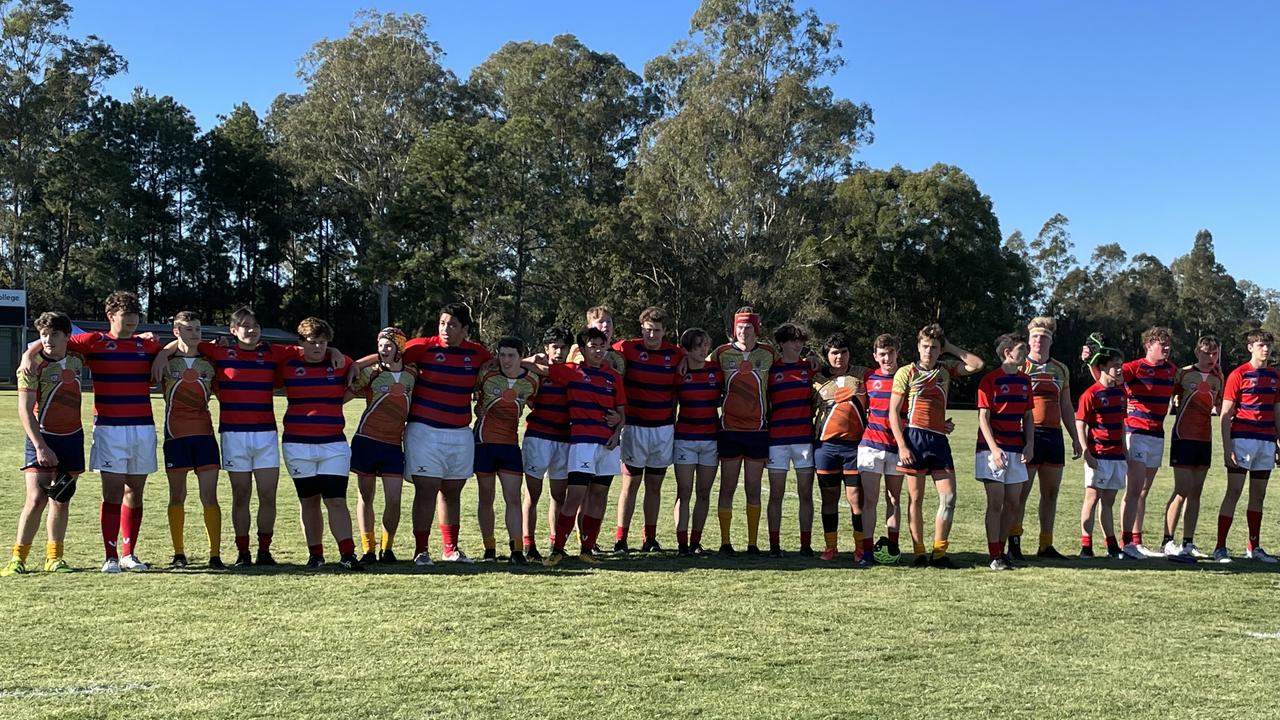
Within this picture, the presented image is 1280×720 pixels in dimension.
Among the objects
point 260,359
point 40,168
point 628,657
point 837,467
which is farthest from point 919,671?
point 40,168

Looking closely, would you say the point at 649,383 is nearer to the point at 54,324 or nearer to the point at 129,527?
the point at 129,527

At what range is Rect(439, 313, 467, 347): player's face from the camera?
727 centimetres

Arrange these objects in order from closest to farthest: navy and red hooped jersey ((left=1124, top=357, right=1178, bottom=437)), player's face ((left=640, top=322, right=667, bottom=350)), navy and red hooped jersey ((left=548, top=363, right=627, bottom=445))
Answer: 1. navy and red hooped jersey ((left=548, top=363, right=627, bottom=445))
2. player's face ((left=640, top=322, right=667, bottom=350))
3. navy and red hooped jersey ((left=1124, top=357, right=1178, bottom=437))

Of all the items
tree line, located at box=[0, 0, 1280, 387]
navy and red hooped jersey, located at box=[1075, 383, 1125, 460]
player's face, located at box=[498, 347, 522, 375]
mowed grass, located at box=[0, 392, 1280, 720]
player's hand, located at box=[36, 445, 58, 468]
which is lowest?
mowed grass, located at box=[0, 392, 1280, 720]

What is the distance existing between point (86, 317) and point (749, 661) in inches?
2076

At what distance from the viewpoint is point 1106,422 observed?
8164 millimetres

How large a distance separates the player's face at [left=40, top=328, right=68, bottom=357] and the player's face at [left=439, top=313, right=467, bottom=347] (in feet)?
7.56

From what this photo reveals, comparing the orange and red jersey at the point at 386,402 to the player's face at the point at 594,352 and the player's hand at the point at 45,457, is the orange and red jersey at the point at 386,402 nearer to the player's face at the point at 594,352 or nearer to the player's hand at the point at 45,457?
the player's face at the point at 594,352

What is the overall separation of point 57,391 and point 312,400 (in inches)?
61.5

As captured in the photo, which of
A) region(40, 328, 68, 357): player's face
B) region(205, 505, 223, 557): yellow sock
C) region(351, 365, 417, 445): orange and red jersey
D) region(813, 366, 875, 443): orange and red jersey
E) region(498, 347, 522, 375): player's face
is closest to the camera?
region(40, 328, 68, 357): player's face

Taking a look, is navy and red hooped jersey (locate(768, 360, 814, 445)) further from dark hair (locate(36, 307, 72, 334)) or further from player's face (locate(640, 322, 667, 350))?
dark hair (locate(36, 307, 72, 334))

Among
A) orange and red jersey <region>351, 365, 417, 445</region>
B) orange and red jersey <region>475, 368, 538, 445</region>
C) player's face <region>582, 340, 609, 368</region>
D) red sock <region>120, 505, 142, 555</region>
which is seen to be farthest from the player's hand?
player's face <region>582, 340, 609, 368</region>

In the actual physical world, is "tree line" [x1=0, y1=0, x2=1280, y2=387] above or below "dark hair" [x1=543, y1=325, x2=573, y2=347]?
above

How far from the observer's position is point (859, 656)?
5.06 m
